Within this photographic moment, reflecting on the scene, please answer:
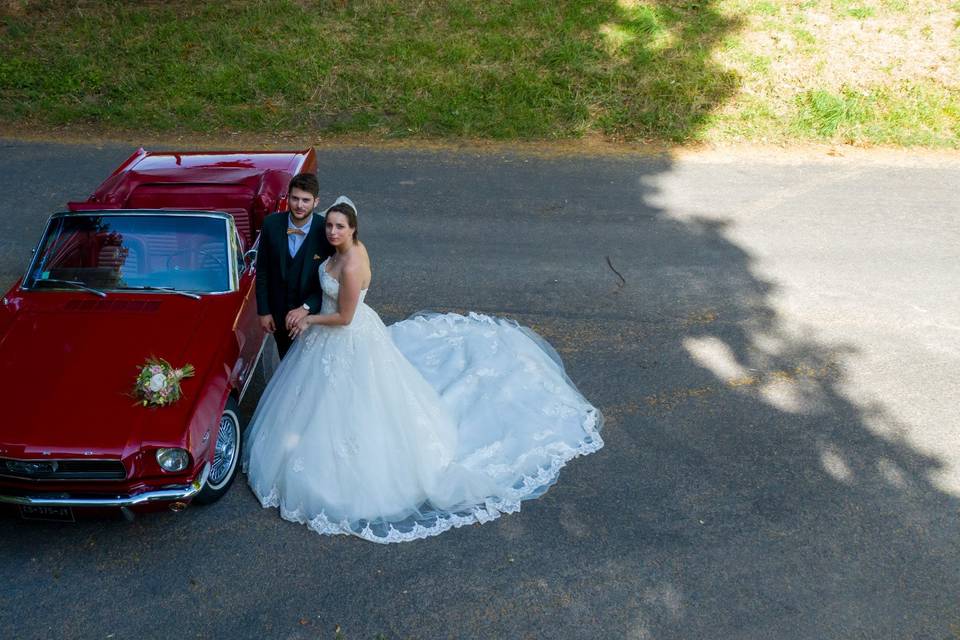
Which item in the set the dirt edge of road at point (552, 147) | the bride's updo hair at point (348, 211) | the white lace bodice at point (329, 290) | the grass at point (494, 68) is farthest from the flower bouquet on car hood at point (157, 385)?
the grass at point (494, 68)

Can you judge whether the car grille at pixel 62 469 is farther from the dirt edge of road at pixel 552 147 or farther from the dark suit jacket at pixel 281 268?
the dirt edge of road at pixel 552 147

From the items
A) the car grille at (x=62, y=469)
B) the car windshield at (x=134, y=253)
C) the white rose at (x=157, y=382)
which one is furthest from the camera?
the car windshield at (x=134, y=253)

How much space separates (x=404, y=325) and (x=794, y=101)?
849 centimetres

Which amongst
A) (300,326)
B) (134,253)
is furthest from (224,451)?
(134,253)

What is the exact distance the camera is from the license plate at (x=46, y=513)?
463 centimetres

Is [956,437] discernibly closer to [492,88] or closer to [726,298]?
[726,298]

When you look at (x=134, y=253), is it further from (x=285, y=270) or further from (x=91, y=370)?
(x=285, y=270)

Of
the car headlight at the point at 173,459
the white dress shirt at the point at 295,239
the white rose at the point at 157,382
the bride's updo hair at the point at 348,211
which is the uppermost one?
the bride's updo hair at the point at 348,211

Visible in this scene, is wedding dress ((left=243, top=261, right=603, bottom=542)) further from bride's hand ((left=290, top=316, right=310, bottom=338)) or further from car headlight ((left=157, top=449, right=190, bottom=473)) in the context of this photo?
car headlight ((left=157, top=449, right=190, bottom=473))

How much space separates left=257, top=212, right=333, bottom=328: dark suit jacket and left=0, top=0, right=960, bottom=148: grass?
687 cm

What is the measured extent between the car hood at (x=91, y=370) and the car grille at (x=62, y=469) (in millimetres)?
70

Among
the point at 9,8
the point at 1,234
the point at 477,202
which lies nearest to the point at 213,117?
the point at 1,234

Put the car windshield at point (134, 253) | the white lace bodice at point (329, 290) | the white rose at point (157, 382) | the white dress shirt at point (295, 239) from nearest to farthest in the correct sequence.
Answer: the white rose at point (157, 382) < the white lace bodice at point (329, 290) < the white dress shirt at point (295, 239) < the car windshield at point (134, 253)

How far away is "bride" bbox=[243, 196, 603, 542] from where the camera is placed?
16.6ft
